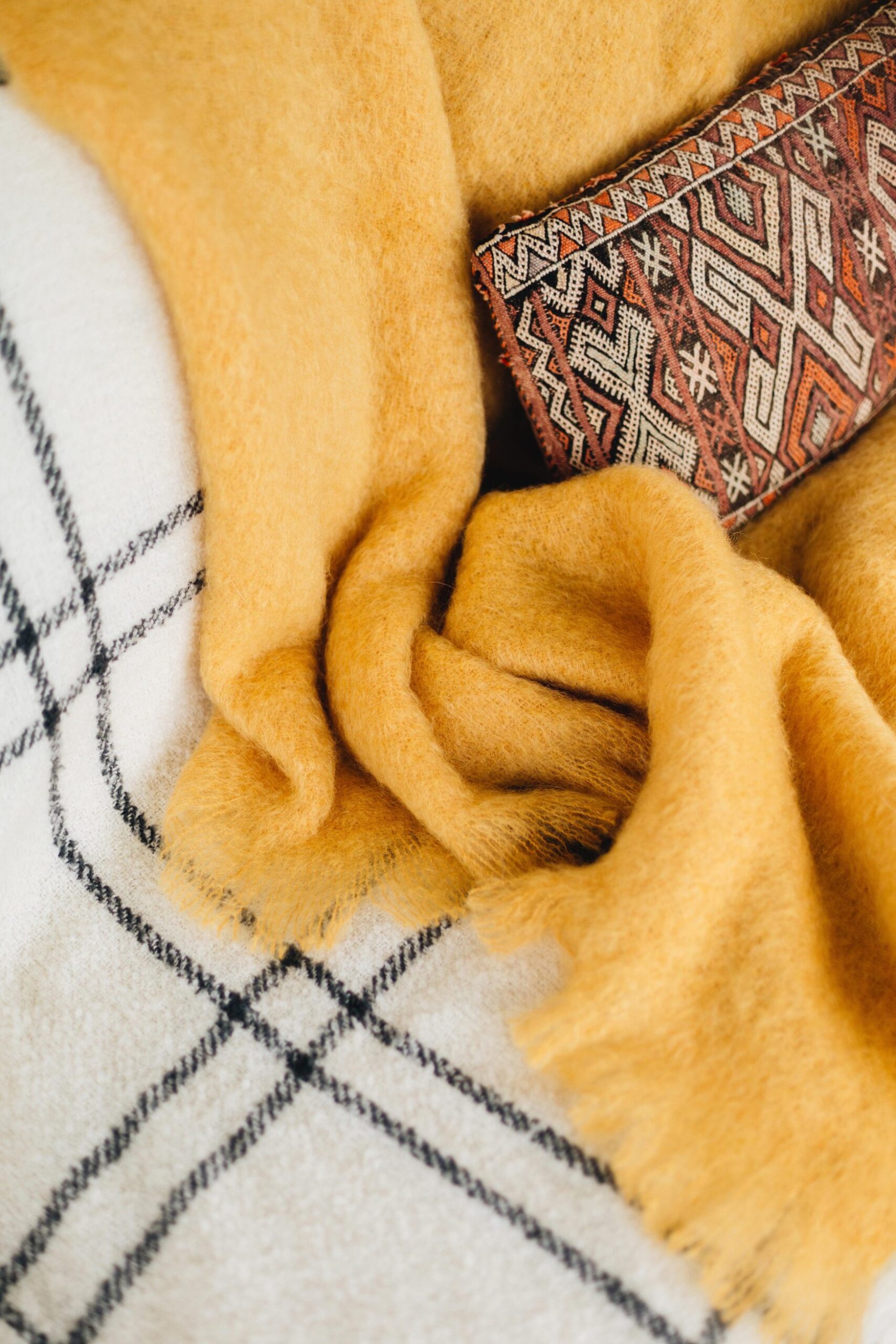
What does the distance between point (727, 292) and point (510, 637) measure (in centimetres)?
29

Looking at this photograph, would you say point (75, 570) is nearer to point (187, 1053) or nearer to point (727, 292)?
point (187, 1053)

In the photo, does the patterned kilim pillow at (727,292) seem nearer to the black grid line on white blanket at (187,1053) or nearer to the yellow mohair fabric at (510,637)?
the yellow mohair fabric at (510,637)

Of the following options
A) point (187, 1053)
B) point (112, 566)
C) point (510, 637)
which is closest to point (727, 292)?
point (510, 637)

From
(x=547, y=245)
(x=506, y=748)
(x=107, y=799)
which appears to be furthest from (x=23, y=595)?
(x=547, y=245)

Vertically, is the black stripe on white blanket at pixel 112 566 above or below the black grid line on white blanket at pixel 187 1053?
above

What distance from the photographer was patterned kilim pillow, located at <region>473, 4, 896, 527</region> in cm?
64

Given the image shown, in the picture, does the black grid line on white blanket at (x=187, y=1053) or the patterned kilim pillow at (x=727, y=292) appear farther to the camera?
the patterned kilim pillow at (x=727, y=292)

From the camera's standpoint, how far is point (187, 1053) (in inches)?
18.8

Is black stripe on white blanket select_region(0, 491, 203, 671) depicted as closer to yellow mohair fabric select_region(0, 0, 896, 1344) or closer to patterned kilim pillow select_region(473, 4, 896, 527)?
yellow mohair fabric select_region(0, 0, 896, 1344)

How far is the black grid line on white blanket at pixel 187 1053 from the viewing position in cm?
41

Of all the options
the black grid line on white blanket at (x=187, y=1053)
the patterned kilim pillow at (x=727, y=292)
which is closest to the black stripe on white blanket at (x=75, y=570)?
the black grid line on white blanket at (x=187, y=1053)

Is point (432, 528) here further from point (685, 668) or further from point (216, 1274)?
point (216, 1274)

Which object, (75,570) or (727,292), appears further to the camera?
(727,292)

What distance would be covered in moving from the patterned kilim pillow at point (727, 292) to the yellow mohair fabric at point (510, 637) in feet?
0.15
